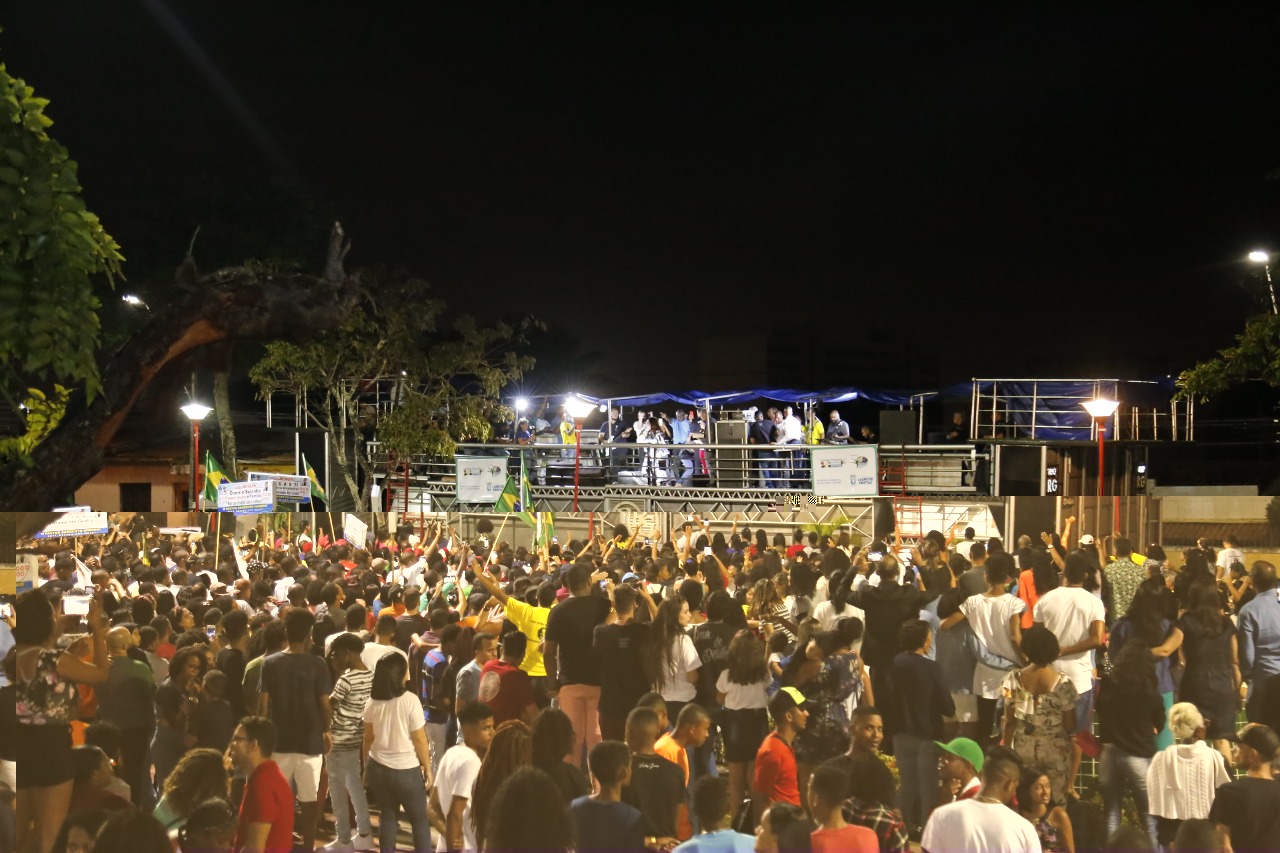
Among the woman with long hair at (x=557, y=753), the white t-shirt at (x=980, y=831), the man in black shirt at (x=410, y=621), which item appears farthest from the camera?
the man in black shirt at (x=410, y=621)

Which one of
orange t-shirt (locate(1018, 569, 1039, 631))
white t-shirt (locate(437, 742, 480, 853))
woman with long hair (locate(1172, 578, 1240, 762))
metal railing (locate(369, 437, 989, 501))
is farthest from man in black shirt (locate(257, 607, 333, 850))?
woman with long hair (locate(1172, 578, 1240, 762))

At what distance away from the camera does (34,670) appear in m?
4.43

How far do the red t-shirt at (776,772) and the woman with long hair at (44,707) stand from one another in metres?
2.71

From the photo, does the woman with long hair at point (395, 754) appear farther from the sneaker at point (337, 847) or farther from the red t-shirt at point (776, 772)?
the red t-shirt at point (776, 772)

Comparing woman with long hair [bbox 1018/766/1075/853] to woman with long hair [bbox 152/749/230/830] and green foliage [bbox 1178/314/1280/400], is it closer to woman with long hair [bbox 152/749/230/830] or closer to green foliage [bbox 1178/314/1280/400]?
green foliage [bbox 1178/314/1280/400]

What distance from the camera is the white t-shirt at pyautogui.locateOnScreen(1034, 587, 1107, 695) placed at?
13.5ft

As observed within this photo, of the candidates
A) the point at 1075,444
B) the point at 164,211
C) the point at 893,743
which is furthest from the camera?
the point at 164,211

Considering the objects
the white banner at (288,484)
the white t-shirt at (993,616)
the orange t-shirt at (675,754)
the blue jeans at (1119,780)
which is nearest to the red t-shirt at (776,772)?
the orange t-shirt at (675,754)

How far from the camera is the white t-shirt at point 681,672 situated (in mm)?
4343

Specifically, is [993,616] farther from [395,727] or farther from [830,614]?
[395,727]

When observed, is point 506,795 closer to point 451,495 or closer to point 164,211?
point 451,495

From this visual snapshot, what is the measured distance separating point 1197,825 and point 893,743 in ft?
3.55

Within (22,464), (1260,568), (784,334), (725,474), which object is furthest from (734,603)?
(22,464)

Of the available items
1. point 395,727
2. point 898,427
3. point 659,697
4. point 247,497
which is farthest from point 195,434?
point 898,427
